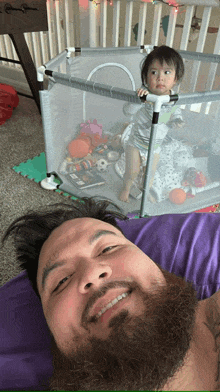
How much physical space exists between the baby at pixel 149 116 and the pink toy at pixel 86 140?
0.19 m

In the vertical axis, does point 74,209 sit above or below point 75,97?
below

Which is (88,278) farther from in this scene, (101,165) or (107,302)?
(101,165)

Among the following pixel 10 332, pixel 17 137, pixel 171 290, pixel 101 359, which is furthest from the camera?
pixel 17 137

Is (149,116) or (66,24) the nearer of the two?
(149,116)

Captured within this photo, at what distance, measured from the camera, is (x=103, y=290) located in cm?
64

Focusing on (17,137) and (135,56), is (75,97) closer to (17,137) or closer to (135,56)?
(135,56)

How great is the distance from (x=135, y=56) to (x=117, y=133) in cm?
84

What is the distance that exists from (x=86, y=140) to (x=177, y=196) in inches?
23.1

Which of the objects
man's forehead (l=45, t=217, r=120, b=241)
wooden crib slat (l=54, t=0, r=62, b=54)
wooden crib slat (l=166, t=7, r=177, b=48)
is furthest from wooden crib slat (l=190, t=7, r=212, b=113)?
man's forehead (l=45, t=217, r=120, b=241)

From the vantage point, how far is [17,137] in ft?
7.77

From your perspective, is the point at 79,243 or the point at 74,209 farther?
the point at 74,209

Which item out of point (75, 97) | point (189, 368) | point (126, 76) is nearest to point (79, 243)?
point (189, 368)

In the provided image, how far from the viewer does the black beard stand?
556 millimetres

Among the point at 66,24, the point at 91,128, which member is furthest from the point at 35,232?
the point at 66,24
